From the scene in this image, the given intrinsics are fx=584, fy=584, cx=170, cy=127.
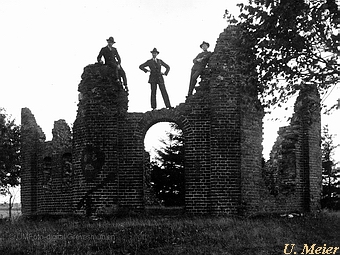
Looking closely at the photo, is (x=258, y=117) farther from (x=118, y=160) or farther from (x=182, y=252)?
(x=182, y=252)

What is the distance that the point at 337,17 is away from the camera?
1032 cm

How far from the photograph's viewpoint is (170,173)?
91.2ft

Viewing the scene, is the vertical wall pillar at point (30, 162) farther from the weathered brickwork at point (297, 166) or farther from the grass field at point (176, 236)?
the weathered brickwork at point (297, 166)

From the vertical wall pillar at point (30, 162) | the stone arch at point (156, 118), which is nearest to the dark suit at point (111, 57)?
the stone arch at point (156, 118)

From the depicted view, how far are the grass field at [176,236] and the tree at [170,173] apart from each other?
39.9ft

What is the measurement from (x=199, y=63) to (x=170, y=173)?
40.7ft

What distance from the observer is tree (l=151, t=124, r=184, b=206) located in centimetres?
2717

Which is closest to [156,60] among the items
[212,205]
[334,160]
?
[212,205]

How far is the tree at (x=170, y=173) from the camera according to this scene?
2717cm

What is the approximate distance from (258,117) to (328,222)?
3.38 metres

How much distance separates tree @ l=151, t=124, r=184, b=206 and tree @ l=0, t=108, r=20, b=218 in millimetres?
6421
